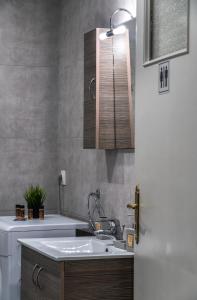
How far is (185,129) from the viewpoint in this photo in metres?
2.67

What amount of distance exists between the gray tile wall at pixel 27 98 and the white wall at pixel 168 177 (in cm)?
217

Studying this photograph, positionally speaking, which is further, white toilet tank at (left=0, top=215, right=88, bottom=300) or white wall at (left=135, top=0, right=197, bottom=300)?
white toilet tank at (left=0, top=215, right=88, bottom=300)

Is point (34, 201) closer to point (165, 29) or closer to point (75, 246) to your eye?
point (75, 246)

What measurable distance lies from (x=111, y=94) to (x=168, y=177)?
122cm

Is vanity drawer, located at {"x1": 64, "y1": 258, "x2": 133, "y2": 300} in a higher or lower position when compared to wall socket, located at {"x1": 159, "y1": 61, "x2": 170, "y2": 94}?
lower

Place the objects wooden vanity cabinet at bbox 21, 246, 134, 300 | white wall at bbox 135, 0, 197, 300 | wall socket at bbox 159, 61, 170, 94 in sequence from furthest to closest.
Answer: wooden vanity cabinet at bbox 21, 246, 134, 300
wall socket at bbox 159, 61, 170, 94
white wall at bbox 135, 0, 197, 300

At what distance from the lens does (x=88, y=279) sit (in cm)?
330

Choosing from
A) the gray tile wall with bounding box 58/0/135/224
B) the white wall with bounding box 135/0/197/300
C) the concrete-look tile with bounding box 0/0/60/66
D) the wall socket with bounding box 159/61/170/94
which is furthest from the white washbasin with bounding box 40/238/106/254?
the concrete-look tile with bounding box 0/0/60/66

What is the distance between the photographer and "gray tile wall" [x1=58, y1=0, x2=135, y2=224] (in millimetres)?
4121

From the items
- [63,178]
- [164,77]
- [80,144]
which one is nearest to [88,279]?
[164,77]

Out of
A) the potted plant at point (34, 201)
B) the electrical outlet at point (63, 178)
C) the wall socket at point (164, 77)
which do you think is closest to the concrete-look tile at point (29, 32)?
the electrical outlet at point (63, 178)

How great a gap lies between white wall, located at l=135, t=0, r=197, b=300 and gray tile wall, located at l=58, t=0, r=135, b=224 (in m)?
0.84

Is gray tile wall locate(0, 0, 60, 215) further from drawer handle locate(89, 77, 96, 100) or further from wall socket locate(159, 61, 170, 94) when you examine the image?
wall socket locate(159, 61, 170, 94)

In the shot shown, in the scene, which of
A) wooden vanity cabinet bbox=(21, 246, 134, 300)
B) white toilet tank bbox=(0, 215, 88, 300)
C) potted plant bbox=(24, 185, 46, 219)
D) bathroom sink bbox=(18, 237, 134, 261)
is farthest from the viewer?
potted plant bbox=(24, 185, 46, 219)
